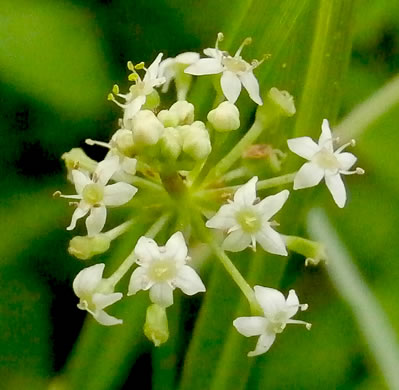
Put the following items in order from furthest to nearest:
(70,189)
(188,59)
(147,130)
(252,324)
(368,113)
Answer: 1. (70,189)
2. (368,113)
3. (188,59)
4. (252,324)
5. (147,130)

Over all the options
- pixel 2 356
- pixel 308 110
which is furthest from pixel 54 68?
pixel 308 110


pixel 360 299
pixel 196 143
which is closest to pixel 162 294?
pixel 196 143

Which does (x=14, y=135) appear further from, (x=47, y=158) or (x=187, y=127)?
(x=187, y=127)

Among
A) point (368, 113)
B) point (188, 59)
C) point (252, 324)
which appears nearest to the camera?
point (252, 324)

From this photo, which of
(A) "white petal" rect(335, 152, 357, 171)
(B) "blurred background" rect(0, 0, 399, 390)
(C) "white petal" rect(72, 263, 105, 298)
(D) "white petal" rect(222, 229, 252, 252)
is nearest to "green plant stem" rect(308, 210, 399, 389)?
(B) "blurred background" rect(0, 0, 399, 390)

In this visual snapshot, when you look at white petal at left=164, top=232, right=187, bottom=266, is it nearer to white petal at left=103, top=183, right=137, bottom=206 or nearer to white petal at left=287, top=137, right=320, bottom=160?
white petal at left=103, top=183, right=137, bottom=206

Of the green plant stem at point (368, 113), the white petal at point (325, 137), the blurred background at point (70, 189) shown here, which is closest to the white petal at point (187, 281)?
the white petal at point (325, 137)

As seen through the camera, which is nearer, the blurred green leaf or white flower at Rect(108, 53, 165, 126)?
white flower at Rect(108, 53, 165, 126)

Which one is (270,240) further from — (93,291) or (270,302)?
(93,291)

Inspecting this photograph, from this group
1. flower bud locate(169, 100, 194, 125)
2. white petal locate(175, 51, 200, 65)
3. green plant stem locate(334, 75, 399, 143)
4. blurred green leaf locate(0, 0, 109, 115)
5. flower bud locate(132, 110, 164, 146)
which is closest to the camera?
flower bud locate(132, 110, 164, 146)
